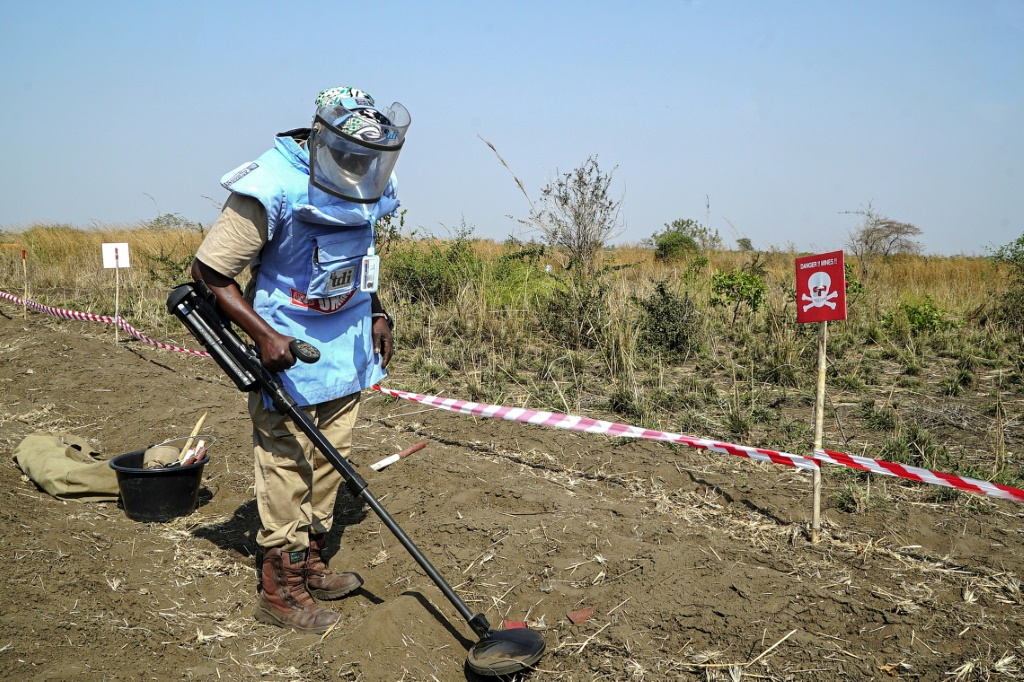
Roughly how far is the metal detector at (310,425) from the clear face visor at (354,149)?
0.64 m

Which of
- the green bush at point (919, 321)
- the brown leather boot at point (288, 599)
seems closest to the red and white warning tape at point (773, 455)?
the brown leather boot at point (288, 599)

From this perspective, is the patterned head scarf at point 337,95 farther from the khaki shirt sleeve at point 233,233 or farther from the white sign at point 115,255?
the white sign at point 115,255

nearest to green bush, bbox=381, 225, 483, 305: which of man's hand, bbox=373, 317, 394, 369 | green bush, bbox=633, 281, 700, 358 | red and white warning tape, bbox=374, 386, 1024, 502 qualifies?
green bush, bbox=633, 281, 700, 358

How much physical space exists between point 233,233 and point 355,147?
0.58m

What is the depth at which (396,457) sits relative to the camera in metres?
5.04

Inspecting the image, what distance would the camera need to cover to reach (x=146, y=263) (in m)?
13.9

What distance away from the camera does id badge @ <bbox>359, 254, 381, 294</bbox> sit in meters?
3.24

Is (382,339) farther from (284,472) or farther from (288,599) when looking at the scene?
(288,599)

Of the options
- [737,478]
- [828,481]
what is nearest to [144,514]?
[737,478]

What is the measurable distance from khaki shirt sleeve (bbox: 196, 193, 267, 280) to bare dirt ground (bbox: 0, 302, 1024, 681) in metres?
1.55

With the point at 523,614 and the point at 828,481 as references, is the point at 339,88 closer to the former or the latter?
the point at 523,614

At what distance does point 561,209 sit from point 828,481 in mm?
5297

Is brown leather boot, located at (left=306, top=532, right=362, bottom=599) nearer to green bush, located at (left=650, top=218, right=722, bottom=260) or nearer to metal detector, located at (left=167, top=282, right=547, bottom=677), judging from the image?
metal detector, located at (left=167, top=282, right=547, bottom=677)

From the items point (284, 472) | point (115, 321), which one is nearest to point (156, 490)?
point (284, 472)
